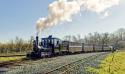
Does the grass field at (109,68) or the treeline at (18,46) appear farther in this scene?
the treeline at (18,46)

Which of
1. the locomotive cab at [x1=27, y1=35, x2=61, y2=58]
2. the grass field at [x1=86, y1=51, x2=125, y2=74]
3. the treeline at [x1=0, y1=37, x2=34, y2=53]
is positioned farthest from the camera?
the treeline at [x1=0, y1=37, x2=34, y2=53]

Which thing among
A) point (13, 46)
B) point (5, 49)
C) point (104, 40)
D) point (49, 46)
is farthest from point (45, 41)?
point (104, 40)

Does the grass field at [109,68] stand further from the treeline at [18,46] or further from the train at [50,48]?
the treeline at [18,46]

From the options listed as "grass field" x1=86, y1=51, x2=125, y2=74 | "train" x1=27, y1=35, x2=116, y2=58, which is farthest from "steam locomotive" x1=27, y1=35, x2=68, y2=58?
"grass field" x1=86, y1=51, x2=125, y2=74

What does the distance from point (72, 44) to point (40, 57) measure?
14.4 m

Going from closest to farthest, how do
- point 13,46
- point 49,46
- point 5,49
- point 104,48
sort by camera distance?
1. point 49,46
2. point 5,49
3. point 13,46
4. point 104,48

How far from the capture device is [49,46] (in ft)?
129

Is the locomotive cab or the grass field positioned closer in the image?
the grass field

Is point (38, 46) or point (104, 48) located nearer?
point (38, 46)

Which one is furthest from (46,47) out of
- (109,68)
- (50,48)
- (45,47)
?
(109,68)

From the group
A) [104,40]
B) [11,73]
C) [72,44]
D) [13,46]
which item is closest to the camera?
[11,73]

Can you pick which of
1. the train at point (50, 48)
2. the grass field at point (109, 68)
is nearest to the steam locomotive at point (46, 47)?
the train at point (50, 48)

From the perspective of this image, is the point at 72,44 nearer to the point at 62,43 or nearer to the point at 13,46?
the point at 62,43

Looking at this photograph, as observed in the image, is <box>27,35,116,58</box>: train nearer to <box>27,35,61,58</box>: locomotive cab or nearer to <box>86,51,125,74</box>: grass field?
<box>27,35,61,58</box>: locomotive cab
